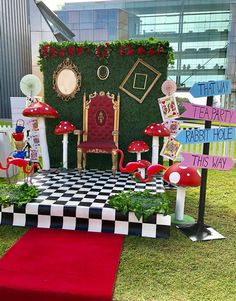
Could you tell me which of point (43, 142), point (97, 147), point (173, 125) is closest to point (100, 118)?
point (97, 147)

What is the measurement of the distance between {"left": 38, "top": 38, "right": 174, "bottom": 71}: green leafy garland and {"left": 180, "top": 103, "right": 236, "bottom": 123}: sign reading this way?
2443 mm

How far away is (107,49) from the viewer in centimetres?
516

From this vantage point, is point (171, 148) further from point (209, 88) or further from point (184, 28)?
point (184, 28)

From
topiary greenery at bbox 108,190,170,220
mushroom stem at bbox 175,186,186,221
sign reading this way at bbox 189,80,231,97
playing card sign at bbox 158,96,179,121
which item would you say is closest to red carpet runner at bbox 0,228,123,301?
topiary greenery at bbox 108,190,170,220

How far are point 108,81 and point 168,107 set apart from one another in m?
1.31

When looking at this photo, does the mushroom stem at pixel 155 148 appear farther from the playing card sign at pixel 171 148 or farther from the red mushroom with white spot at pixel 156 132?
the playing card sign at pixel 171 148

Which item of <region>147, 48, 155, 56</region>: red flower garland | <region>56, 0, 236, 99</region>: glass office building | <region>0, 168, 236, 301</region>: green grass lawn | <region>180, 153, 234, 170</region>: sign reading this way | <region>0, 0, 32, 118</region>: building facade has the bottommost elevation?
<region>0, 168, 236, 301</region>: green grass lawn

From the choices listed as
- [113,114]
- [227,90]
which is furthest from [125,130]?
[227,90]

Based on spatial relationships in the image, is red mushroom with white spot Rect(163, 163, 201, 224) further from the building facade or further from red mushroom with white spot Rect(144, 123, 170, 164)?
the building facade

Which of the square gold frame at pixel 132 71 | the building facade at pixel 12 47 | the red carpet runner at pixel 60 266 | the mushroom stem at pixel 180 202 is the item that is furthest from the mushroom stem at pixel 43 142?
the building facade at pixel 12 47

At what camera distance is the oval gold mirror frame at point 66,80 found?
5.35 meters

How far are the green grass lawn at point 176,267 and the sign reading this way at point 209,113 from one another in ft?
4.71

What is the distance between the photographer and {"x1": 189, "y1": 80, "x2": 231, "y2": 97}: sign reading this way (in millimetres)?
2967

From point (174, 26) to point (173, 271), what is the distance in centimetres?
3018
